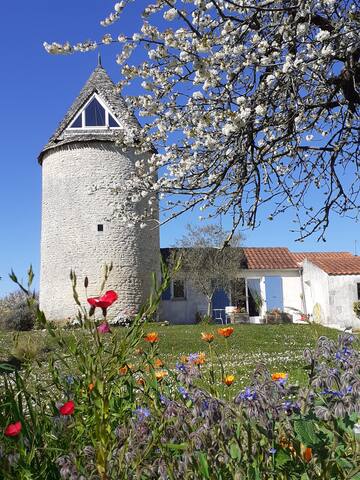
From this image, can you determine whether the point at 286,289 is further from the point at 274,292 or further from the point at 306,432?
the point at 306,432

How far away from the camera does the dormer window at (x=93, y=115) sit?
22.4m

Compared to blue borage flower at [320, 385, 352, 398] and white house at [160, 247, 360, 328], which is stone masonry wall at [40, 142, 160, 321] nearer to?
white house at [160, 247, 360, 328]

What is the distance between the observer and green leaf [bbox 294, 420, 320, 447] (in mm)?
1728

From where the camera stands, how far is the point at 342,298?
23.7 meters

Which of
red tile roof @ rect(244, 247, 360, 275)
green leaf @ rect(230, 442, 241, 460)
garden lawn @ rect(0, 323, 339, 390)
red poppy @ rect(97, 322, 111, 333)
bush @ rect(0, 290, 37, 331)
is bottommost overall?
garden lawn @ rect(0, 323, 339, 390)

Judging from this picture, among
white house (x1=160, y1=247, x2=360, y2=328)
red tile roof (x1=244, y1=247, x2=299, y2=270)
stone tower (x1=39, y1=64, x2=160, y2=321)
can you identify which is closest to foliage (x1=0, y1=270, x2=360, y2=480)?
stone tower (x1=39, y1=64, x2=160, y2=321)

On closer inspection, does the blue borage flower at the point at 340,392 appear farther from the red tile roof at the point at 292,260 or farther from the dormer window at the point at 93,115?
the red tile roof at the point at 292,260

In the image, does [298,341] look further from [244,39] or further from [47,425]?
[47,425]

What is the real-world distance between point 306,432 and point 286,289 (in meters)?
25.8

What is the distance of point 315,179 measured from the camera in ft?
22.3

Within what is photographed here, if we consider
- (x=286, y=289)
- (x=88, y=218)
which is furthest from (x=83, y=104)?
(x=286, y=289)

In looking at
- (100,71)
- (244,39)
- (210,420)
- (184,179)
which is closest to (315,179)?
(184,179)

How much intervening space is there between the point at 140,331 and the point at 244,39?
13.4 feet

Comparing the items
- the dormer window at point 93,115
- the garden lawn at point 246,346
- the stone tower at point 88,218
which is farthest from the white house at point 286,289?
the dormer window at point 93,115
